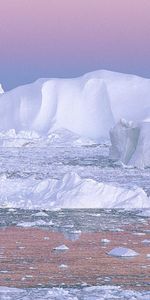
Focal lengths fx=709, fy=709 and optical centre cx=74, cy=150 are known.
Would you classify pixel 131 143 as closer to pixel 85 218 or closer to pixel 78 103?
pixel 85 218

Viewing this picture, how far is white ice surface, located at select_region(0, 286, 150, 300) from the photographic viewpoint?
616cm

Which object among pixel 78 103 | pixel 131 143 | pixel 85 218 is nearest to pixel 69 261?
pixel 85 218

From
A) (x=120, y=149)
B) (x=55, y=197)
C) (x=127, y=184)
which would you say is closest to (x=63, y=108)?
(x=120, y=149)

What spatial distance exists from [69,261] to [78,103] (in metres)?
47.7

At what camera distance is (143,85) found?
5497cm

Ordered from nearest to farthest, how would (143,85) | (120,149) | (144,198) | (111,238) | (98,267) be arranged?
(98,267) < (111,238) < (144,198) < (120,149) < (143,85)

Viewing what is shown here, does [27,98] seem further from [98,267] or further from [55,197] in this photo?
[98,267]

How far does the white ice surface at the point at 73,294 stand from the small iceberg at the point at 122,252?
6.06 ft

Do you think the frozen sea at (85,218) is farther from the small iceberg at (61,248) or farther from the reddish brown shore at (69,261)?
the small iceberg at (61,248)

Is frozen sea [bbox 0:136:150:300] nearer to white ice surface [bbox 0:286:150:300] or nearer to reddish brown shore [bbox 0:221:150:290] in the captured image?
white ice surface [bbox 0:286:150:300]

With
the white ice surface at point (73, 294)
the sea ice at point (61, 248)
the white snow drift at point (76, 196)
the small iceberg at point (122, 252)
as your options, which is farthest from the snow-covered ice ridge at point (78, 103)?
the white ice surface at point (73, 294)

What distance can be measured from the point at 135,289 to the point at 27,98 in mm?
48985

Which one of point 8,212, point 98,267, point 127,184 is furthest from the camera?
point 127,184

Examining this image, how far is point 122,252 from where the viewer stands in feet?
28.0
